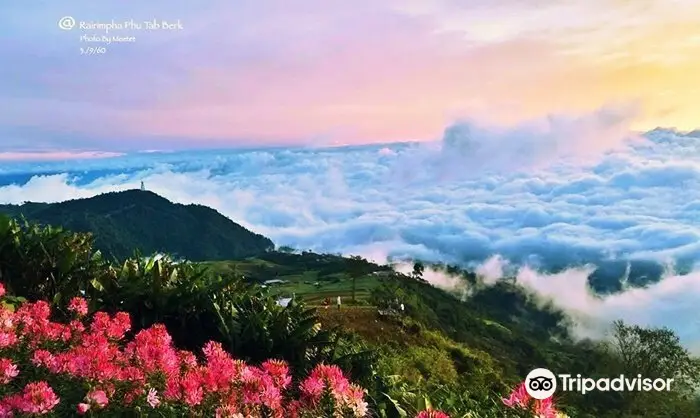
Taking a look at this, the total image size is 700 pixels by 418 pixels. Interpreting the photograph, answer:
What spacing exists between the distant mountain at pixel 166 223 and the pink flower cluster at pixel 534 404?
85.2m

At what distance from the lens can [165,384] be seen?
125 inches

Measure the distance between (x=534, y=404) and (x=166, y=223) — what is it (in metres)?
102

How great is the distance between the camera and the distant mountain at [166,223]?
88.6 m

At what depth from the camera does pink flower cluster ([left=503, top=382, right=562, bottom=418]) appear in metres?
2.85

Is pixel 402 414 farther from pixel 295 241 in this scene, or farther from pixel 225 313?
pixel 295 241

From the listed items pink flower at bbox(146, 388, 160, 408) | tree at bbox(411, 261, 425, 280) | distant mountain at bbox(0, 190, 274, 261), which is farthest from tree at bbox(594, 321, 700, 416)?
distant mountain at bbox(0, 190, 274, 261)

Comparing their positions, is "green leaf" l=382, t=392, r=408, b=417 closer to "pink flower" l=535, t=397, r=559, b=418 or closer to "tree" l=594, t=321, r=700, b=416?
"pink flower" l=535, t=397, r=559, b=418

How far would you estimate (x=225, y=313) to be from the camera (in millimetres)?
5070

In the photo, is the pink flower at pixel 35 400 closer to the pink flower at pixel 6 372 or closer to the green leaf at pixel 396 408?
the pink flower at pixel 6 372

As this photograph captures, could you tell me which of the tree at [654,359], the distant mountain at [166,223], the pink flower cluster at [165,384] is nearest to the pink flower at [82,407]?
the pink flower cluster at [165,384]

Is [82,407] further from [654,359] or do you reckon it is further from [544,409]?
[654,359]

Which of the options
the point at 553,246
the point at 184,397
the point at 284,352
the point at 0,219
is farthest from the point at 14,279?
the point at 553,246

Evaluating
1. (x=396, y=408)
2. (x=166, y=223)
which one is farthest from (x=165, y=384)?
(x=166, y=223)

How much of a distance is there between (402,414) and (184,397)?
1.39 metres
